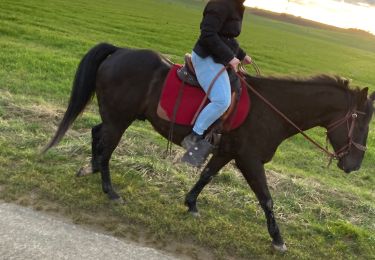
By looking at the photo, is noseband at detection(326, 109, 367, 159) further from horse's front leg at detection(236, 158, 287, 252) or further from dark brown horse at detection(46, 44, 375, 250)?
horse's front leg at detection(236, 158, 287, 252)

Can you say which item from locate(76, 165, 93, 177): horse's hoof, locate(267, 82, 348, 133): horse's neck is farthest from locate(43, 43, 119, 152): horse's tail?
locate(267, 82, 348, 133): horse's neck

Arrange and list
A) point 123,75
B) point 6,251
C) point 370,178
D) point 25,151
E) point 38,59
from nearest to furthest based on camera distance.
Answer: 1. point 6,251
2. point 123,75
3. point 25,151
4. point 370,178
5. point 38,59

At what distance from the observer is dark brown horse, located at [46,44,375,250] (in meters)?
5.47

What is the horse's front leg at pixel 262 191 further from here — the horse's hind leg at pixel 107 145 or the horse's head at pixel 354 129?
the horse's hind leg at pixel 107 145

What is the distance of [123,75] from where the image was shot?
234 inches

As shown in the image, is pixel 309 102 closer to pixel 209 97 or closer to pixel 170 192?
pixel 209 97

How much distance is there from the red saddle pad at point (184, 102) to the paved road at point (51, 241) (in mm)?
1665

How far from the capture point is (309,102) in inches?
220

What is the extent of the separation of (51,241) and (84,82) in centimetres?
236

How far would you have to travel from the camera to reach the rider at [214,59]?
5.14 m

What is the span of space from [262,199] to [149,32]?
24.9 meters

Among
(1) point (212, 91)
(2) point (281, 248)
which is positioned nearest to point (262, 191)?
(2) point (281, 248)

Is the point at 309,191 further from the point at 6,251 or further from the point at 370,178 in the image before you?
the point at 6,251

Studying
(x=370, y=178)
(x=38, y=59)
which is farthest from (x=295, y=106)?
(x=38, y=59)
